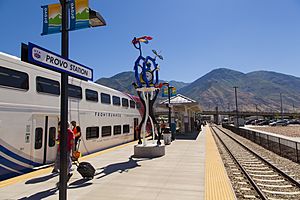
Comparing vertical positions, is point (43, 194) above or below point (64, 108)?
below

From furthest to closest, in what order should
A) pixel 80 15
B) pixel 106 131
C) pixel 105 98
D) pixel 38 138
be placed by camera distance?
pixel 106 131 → pixel 105 98 → pixel 38 138 → pixel 80 15

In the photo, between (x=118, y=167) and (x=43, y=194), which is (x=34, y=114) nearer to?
(x=43, y=194)

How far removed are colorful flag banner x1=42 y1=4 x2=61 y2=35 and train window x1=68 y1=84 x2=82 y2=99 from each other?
6458mm

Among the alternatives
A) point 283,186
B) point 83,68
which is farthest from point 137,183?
point 283,186

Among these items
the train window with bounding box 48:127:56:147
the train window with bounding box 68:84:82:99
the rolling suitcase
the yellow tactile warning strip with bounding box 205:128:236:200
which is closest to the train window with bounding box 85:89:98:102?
the train window with bounding box 68:84:82:99

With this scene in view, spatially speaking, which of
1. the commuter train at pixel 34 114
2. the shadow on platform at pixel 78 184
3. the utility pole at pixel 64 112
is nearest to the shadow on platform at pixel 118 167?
the shadow on platform at pixel 78 184

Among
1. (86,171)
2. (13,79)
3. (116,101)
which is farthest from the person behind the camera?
(116,101)

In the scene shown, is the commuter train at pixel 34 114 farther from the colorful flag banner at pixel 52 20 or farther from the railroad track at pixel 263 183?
the railroad track at pixel 263 183

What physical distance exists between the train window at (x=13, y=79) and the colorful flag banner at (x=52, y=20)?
12.5 ft

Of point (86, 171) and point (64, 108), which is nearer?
point (64, 108)

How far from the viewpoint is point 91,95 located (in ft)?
40.3

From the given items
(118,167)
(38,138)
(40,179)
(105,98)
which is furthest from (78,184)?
(105,98)

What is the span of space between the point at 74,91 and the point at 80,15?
7219mm

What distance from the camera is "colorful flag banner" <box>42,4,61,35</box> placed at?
13.4 ft
